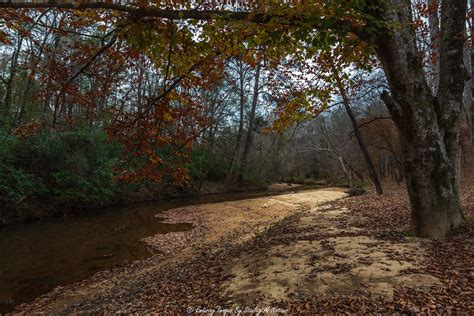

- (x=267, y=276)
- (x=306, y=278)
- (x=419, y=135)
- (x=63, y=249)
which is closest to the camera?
(x=306, y=278)

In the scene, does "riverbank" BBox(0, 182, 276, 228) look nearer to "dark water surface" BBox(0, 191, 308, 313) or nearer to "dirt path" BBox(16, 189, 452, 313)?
"dark water surface" BBox(0, 191, 308, 313)

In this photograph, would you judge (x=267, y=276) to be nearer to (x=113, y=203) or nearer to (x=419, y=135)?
(x=419, y=135)

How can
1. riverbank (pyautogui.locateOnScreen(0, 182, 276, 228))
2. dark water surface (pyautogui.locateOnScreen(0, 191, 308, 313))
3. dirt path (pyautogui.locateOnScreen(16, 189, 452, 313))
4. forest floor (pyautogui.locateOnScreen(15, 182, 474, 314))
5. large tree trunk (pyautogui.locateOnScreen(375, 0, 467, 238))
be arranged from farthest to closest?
riverbank (pyautogui.locateOnScreen(0, 182, 276, 228)), dark water surface (pyautogui.locateOnScreen(0, 191, 308, 313)), large tree trunk (pyautogui.locateOnScreen(375, 0, 467, 238)), dirt path (pyautogui.locateOnScreen(16, 189, 452, 313)), forest floor (pyautogui.locateOnScreen(15, 182, 474, 314))

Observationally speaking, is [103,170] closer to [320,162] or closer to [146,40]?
[146,40]

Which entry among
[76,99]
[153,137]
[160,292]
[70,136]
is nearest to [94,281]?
[160,292]

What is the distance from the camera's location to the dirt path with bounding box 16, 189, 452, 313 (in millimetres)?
3387

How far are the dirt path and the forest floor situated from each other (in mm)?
13

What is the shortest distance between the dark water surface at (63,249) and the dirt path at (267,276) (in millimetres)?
660

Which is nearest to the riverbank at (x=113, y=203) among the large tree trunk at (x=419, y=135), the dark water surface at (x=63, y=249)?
the dark water surface at (x=63, y=249)

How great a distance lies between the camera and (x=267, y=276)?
404 cm

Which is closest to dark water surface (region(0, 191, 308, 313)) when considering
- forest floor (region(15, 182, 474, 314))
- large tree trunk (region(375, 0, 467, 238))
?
forest floor (region(15, 182, 474, 314))

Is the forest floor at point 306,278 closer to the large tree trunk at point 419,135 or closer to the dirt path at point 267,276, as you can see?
the dirt path at point 267,276

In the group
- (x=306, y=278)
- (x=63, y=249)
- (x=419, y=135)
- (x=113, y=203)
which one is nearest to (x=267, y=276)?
(x=306, y=278)

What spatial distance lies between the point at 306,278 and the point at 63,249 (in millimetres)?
7622
